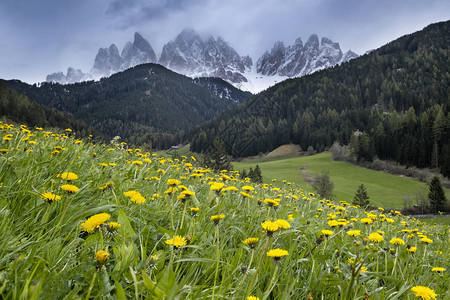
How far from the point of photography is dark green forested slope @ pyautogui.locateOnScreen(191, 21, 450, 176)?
86750 mm

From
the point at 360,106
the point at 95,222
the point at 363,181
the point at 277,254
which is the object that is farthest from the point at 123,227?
the point at 360,106

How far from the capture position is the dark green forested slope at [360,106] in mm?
86750

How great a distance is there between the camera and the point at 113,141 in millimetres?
5480

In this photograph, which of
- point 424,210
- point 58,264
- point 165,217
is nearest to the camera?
point 58,264

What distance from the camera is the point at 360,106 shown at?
143250 millimetres

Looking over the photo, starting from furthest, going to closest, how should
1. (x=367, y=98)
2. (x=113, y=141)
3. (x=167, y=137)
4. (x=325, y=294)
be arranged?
(x=167, y=137) < (x=367, y=98) < (x=113, y=141) < (x=325, y=294)

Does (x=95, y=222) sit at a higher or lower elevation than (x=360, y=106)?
lower

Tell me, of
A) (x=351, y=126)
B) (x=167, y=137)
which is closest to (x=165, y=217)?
(x=351, y=126)

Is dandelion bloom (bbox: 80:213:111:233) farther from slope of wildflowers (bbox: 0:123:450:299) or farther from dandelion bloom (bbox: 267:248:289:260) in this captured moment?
dandelion bloom (bbox: 267:248:289:260)

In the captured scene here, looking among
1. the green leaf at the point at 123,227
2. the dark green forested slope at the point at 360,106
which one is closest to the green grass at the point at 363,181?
the dark green forested slope at the point at 360,106

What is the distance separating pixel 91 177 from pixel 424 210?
191 feet

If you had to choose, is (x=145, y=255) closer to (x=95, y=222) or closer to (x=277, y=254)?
(x=95, y=222)

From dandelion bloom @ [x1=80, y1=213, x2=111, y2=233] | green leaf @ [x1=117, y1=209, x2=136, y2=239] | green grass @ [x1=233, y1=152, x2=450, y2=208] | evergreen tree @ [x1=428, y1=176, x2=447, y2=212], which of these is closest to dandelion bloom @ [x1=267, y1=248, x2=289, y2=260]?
dandelion bloom @ [x1=80, y1=213, x2=111, y2=233]

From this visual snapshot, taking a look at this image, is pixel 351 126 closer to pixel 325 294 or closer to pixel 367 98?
pixel 367 98
